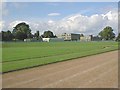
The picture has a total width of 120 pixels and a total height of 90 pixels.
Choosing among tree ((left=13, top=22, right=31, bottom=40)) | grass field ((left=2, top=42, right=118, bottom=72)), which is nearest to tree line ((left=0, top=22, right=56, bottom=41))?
tree ((left=13, top=22, right=31, bottom=40))

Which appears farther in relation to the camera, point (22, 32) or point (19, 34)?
point (22, 32)

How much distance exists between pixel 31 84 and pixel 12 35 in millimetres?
155614

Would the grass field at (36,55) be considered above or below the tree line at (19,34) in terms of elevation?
below

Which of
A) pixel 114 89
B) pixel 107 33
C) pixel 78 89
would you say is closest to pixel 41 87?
pixel 78 89

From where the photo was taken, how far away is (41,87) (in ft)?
38.5

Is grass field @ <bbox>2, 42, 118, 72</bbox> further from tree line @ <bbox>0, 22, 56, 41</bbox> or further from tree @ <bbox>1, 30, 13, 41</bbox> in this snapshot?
tree line @ <bbox>0, 22, 56, 41</bbox>

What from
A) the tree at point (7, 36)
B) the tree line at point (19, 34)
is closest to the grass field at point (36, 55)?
the tree at point (7, 36)

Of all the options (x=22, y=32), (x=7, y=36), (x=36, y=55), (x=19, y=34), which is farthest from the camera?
(x=22, y=32)

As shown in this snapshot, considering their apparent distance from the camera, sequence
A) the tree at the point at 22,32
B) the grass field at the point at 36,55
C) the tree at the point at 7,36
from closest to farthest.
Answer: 1. the grass field at the point at 36,55
2. the tree at the point at 7,36
3. the tree at the point at 22,32

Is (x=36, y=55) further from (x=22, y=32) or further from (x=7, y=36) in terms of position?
(x=22, y=32)

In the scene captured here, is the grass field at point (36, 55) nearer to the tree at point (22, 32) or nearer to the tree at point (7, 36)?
the tree at point (7, 36)

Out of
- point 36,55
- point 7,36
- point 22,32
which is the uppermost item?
point 22,32

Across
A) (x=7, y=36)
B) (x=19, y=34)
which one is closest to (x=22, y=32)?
(x=19, y=34)

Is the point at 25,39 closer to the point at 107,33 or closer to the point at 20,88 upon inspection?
the point at 107,33
